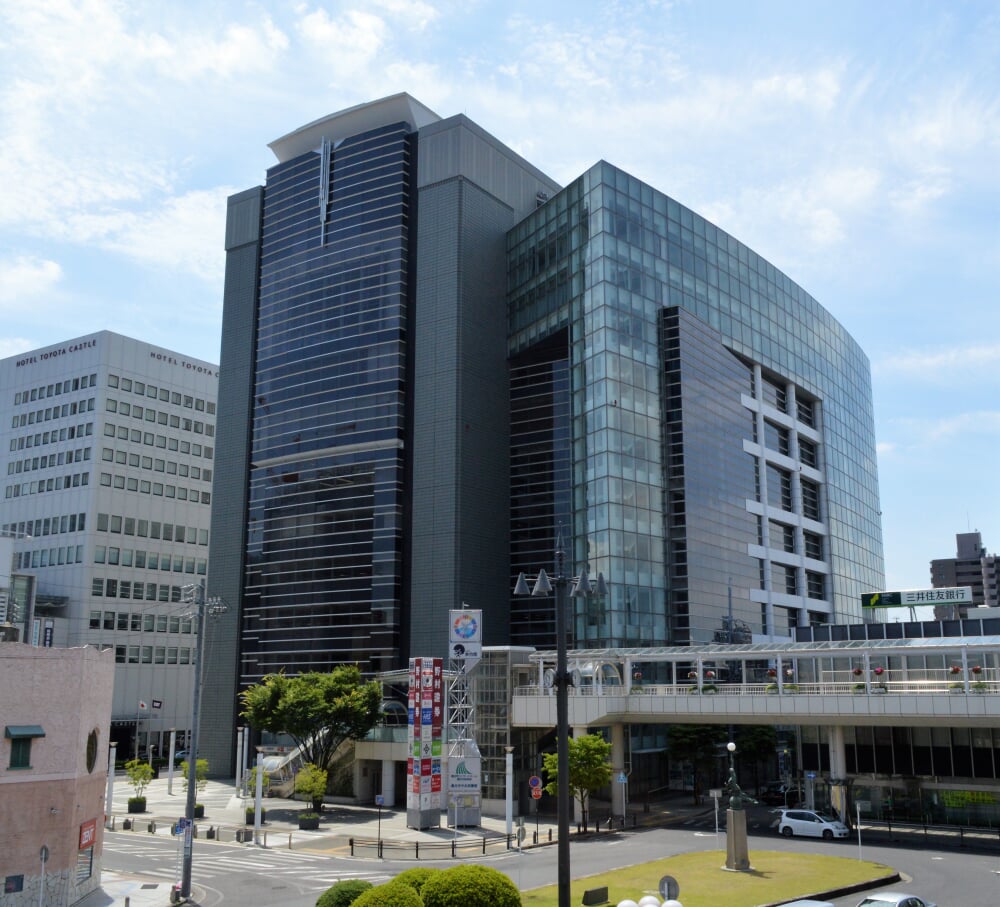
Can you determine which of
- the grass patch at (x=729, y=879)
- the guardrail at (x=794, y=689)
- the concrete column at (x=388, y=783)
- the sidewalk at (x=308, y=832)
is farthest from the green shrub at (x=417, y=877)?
the concrete column at (x=388, y=783)

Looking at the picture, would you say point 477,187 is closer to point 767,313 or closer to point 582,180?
point 582,180

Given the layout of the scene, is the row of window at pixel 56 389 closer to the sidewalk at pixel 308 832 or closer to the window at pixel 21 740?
the sidewalk at pixel 308 832

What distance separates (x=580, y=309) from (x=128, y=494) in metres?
61.6

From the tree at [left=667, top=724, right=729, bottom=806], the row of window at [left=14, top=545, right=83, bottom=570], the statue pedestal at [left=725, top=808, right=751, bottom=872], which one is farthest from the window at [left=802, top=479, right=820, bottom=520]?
the row of window at [left=14, top=545, right=83, bottom=570]

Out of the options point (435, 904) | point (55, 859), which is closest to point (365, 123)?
point (55, 859)

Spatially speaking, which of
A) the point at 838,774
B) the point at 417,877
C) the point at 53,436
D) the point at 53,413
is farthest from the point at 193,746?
the point at 53,413

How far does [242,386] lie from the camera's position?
101375 millimetres

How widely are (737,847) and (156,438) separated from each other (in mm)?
95728

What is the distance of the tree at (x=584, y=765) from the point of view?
186ft

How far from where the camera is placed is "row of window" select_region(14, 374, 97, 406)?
11662cm

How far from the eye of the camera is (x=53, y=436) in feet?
386

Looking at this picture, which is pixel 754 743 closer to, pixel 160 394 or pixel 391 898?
pixel 391 898

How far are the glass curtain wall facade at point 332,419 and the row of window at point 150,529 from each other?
2467 centimetres

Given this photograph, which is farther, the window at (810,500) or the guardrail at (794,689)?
the window at (810,500)
